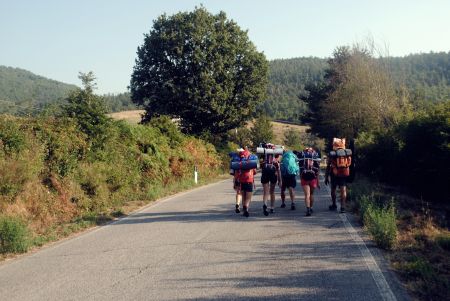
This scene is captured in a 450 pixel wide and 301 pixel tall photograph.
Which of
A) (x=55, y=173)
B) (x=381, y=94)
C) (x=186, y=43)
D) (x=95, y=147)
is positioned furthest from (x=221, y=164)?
(x=55, y=173)

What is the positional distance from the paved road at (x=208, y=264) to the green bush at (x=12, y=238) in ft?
1.77

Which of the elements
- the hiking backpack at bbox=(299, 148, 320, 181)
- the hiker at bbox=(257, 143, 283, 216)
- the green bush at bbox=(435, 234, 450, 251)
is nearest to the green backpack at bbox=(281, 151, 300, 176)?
the hiker at bbox=(257, 143, 283, 216)

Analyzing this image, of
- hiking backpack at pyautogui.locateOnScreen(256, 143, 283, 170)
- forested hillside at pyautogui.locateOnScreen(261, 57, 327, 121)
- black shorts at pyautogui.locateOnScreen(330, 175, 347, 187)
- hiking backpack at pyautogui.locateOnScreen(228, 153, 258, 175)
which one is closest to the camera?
black shorts at pyautogui.locateOnScreen(330, 175, 347, 187)

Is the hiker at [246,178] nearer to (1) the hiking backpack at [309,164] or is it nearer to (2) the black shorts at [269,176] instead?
(2) the black shorts at [269,176]

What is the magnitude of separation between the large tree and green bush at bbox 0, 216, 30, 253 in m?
28.0

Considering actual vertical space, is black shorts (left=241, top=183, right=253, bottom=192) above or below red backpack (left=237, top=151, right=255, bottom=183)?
below

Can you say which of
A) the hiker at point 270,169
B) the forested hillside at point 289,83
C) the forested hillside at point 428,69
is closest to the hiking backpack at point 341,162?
the hiker at point 270,169

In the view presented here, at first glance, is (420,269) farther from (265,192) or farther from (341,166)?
(265,192)

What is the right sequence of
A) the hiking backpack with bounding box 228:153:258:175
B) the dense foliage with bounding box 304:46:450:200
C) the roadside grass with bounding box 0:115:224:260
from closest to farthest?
the roadside grass with bounding box 0:115:224:260 → the hiking backpack with bounding box 228:153:258:175 → the dense foliage with bounding box 304:46:450:200

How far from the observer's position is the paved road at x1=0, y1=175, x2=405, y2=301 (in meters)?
5.89

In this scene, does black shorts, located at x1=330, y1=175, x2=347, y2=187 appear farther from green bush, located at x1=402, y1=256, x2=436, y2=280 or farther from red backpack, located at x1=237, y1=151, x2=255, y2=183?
green bush, located at x1=402, y1=256, x2=436, y2=280

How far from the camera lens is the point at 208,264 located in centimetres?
723

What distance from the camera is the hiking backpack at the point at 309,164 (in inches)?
468

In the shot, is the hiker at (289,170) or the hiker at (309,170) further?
the hiker at (289,170)
